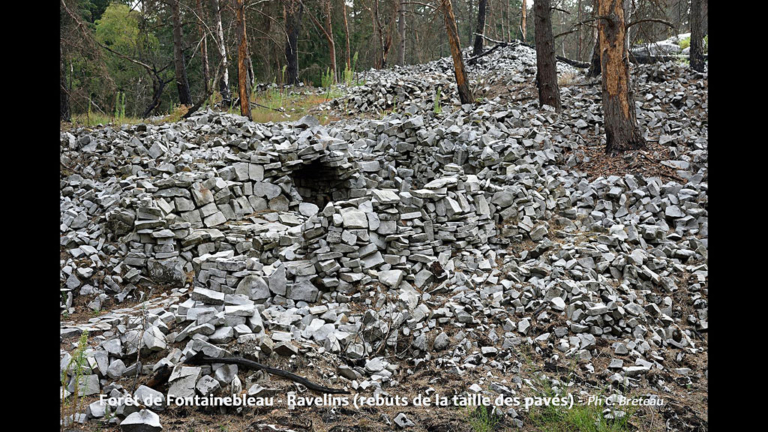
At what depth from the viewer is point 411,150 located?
10.6 m

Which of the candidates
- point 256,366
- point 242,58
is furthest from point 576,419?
point 242,58

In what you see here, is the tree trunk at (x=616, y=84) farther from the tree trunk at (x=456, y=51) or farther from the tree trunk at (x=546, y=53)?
the tree trunk at (x=456, y=51)

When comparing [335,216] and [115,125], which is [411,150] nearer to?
[335,216]

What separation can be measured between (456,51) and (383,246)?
7.23m

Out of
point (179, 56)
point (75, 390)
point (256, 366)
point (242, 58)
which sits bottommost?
point (256, 366)

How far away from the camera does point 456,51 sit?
12.0 m

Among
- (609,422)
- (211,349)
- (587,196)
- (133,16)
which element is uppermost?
(133,16)

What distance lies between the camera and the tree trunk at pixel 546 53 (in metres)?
11.0

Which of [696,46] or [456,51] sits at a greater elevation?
[456,51]

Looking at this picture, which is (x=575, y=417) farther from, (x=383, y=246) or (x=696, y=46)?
(x=696, y=46)

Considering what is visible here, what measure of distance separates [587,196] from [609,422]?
5301mm

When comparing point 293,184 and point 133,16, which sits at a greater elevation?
point 133,16

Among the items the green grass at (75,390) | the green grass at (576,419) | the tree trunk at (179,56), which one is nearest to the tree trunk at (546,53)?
the green grass at (576,419)

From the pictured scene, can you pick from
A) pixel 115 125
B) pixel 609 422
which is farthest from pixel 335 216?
pixel 115 125
